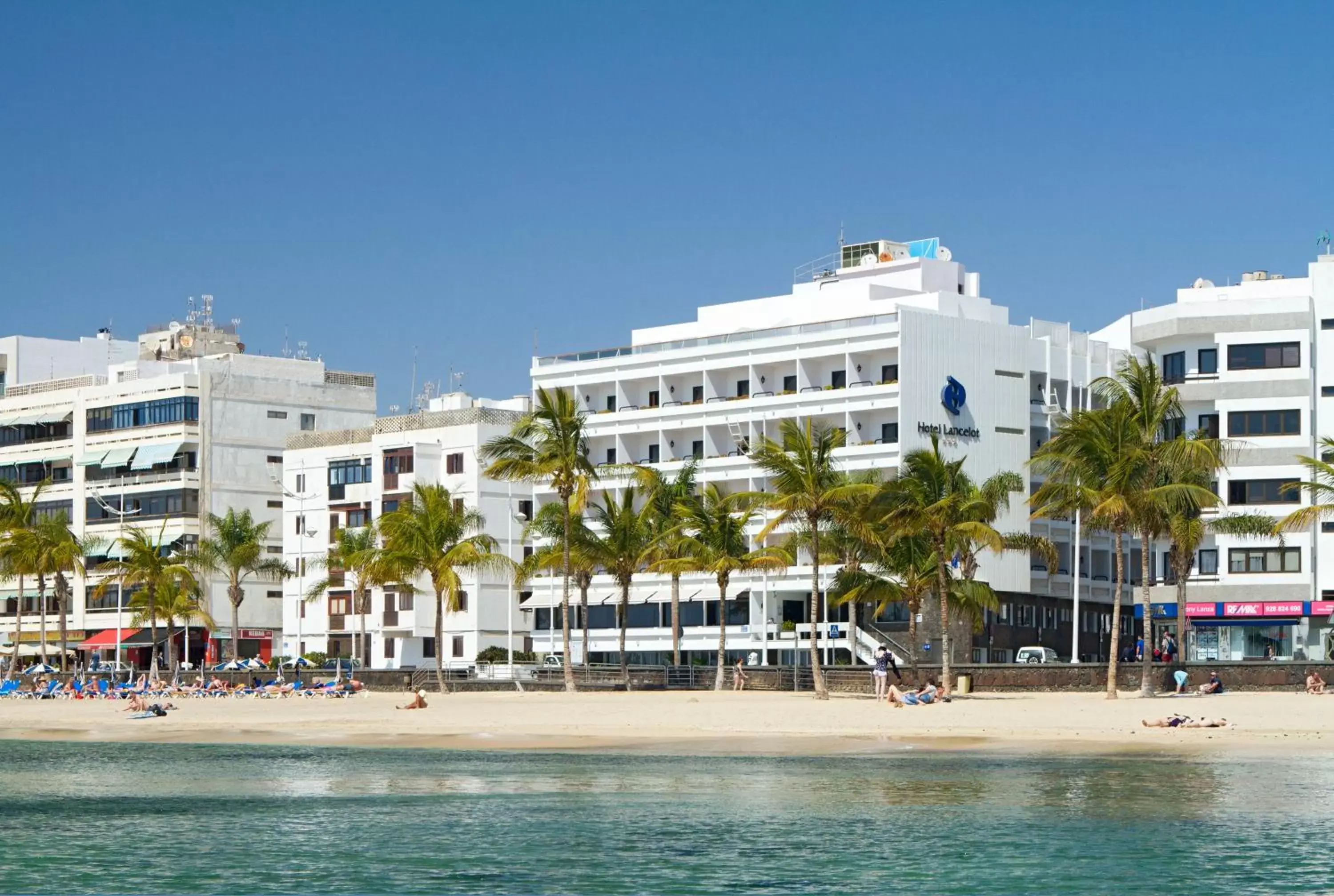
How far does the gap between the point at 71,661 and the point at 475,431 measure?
123ft

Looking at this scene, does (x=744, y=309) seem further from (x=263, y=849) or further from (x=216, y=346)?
(x=263, y=849)

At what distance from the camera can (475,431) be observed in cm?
11756

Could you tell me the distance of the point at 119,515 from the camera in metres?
134

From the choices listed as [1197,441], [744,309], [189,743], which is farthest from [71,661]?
[1197,441]

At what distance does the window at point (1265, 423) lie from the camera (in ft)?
322

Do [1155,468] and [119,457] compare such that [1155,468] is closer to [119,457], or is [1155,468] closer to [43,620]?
[43,620]

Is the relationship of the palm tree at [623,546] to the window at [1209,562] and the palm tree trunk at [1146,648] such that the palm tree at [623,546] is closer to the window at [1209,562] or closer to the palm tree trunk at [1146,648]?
the palm tree trunk at [1146,648]

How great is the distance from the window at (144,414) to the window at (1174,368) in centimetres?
6433

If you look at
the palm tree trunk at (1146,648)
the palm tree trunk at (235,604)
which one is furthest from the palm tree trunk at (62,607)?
the palm tree trunk at (1146,648)

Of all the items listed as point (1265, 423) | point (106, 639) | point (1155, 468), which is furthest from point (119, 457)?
point (1155, 468)

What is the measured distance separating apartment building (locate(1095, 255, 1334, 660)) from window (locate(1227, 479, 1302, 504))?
0.16 feet

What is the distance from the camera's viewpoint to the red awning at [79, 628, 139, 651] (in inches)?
5231

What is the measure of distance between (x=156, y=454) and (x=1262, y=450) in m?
72.0

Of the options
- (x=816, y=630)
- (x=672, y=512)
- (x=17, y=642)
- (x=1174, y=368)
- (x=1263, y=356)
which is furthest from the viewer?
(x=17, y=642)
